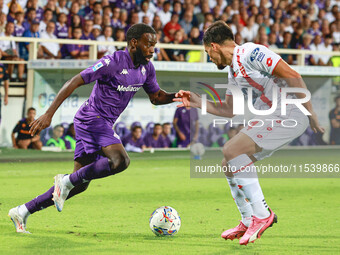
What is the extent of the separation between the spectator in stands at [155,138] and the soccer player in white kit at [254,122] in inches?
436

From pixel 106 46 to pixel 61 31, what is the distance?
1182 mm

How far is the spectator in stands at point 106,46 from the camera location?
16938 mm

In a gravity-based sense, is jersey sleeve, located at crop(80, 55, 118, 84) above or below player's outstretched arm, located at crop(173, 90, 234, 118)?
above

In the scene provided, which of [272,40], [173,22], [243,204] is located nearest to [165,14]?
[173,22]

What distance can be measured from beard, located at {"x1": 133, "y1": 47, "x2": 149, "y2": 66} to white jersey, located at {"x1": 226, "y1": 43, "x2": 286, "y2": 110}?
103 centimetres

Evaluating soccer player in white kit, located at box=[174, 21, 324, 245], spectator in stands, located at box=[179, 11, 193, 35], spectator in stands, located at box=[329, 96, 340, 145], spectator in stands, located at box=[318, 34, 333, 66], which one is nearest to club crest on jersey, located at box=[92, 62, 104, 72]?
soccer player in white kit, located at box=[174, 21, 324, 245]

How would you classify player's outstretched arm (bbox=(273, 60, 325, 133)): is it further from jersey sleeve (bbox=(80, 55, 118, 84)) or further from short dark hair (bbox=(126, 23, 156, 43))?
jersey sleeve (bbox=(80, 55, 118, 84))

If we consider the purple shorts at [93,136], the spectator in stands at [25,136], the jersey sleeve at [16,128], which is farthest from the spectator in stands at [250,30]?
the purple shorts at [93,136]

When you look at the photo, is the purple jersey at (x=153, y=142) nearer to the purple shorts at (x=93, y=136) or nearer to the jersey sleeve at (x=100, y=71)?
the purple shorts at (x=93, y=136)

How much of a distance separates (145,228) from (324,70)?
1385 cm

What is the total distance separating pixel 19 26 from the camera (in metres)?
16.1

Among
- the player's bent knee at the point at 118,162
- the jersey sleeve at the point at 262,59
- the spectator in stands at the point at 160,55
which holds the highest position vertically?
the jersey sleeve at the point at 262,59

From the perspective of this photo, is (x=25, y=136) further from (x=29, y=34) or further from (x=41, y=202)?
(x=41, y=202)

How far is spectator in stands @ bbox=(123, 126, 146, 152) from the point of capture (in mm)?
16797
